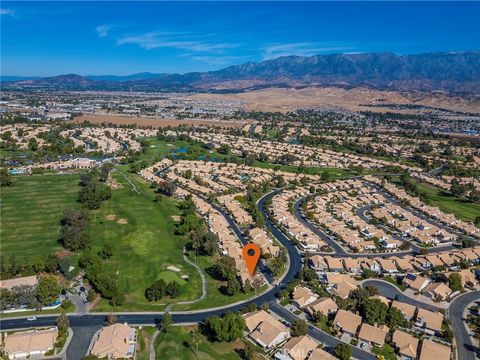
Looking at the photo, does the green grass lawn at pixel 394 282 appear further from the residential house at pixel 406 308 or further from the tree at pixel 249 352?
the tree at pixel 249 352

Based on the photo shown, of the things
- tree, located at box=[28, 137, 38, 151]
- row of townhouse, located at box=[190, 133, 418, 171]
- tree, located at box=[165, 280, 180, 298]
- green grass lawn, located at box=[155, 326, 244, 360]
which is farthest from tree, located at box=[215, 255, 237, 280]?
tree, located at box=[28, 137, 38, 151]

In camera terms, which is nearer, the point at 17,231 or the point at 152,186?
the point at 17,231

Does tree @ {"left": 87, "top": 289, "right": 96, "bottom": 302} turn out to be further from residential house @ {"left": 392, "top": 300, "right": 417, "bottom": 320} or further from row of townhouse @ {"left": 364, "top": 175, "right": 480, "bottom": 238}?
row of townhouse @ {"left": 364, "top": 175, "right": 480, "bottom": 238}

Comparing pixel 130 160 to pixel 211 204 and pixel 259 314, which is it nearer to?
pixel 211 204

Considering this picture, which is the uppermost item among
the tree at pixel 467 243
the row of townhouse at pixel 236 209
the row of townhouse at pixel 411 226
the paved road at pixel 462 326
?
the row of townhouse at pixel 236 209

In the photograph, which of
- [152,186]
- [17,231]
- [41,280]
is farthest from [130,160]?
[41,280]

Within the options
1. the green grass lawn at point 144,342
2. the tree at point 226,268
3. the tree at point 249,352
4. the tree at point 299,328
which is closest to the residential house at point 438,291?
the tree at point 299,328
